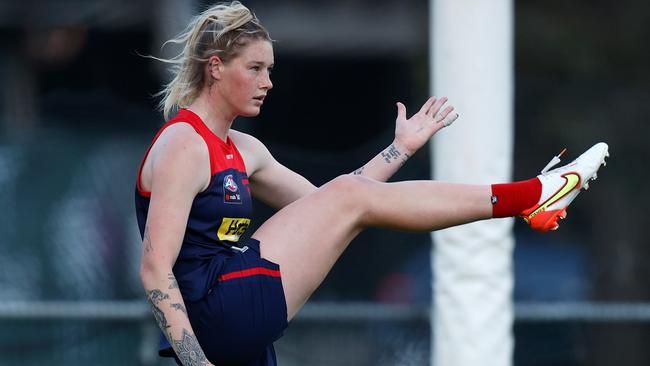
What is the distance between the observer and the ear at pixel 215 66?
14.1ft

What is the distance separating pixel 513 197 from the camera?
14.0 ft

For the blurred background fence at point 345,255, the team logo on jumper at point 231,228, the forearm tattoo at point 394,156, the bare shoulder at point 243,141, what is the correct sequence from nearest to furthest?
the team logo on jumper at point 231,228, the bare shoulder at point 243,141, the forearm tattoo at point 394,156, the blurred background fence at point 345,255

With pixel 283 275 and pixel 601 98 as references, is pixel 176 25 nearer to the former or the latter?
pixel 601 98

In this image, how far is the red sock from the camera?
4266mm

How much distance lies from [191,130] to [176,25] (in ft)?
22.1

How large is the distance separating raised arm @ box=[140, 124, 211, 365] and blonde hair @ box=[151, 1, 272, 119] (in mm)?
383

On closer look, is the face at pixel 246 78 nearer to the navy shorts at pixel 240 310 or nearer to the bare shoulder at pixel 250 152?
the bare shoulder at pixel 250 152

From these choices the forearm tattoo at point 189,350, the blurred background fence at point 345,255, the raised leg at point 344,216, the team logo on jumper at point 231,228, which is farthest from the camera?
the blurred background fence at point 345,255

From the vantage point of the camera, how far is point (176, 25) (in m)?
10.8

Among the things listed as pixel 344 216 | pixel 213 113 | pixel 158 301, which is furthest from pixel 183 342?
pixel 213 113

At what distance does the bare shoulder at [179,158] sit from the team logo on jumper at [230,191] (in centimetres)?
9

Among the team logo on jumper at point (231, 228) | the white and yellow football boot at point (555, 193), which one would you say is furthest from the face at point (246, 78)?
the white and yellow football boot at point (555, 193)

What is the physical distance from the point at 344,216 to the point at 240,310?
473mm

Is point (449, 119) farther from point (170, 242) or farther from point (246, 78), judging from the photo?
point (170, 242)
